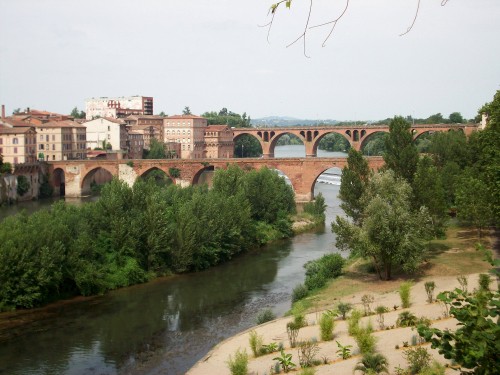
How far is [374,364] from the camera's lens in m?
15.8

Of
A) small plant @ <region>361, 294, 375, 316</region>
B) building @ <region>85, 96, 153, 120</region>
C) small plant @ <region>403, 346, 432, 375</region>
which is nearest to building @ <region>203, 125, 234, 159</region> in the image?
building @ <region>85, 96, 153, 120</region>

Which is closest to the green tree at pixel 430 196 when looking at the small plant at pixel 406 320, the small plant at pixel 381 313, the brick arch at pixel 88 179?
the small plant at pixel 381 313

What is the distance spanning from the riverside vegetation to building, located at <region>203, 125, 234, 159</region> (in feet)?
197

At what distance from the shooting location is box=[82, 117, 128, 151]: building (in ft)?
289

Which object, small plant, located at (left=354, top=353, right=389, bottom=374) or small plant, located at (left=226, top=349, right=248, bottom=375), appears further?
small plant, located at (left=226, top=349, right=248, bottom=375)

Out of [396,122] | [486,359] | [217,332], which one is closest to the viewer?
[486,359]

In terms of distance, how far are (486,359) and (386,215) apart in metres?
20.6

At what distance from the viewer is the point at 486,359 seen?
673 centimetres

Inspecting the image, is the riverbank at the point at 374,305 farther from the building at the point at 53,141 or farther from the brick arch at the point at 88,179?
the building at the point at 53,141

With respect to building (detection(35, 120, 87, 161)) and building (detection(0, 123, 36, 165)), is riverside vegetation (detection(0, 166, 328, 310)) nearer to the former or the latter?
building (detection(0, 123, 36, 165))

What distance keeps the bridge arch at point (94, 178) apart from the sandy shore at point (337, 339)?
51.5 meters

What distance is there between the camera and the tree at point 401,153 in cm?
3750

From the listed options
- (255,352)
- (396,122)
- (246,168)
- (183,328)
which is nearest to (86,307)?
(183,328)

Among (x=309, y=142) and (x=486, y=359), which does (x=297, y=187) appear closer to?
(x=309, y=142)
